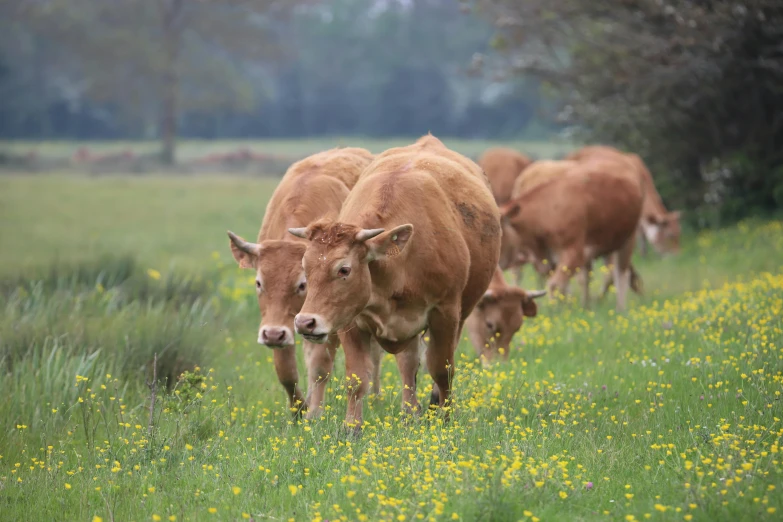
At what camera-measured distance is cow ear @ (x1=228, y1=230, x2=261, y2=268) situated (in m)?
7.48

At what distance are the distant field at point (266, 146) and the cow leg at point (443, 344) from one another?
37825 mm

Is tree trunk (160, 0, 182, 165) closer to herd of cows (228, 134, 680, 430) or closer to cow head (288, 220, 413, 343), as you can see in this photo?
herd of cows (228, 134, 680, 430)

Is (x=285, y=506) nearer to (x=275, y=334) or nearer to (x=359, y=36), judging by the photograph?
(x=275, y=334)

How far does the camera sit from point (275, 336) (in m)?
7.11

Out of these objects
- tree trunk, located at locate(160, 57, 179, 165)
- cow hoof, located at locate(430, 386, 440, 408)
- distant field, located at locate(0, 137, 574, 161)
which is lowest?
distant field, located at locate(0, 137, 574, 161)

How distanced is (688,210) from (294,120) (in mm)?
37532

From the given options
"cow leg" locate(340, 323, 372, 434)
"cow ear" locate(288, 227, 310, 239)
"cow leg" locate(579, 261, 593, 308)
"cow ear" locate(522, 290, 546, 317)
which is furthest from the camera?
"cow leg" locate(579, 261, 593, 308)

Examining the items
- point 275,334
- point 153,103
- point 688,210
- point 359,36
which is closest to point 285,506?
point 275,334

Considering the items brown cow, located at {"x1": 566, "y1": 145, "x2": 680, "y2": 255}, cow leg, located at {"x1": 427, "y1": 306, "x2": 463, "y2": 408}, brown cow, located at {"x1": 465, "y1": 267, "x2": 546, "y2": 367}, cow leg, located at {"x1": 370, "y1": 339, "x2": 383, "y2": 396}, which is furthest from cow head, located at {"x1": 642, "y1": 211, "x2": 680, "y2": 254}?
cow leg, located at {"x1": 427, "y1": 306, "x2": 463, "y2": 408}

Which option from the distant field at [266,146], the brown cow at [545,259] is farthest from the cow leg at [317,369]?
the distant field at [266,146]

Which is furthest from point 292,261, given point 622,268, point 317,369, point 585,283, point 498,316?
point 622,268

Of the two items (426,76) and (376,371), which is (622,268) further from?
(426,76)

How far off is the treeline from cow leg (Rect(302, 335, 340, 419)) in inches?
1506

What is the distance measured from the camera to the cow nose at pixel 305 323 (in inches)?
243
